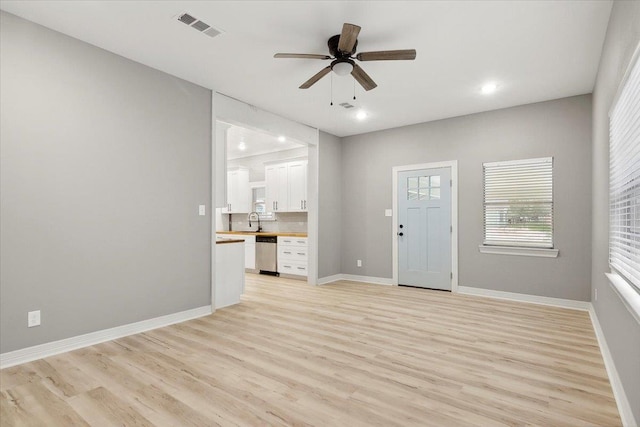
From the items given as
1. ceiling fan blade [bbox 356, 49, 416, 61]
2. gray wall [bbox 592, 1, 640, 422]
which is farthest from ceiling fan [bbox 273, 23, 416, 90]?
gray wall [bbox 592, 1, 640, 422]

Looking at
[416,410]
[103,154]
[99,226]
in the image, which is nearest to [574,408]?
[416,410]

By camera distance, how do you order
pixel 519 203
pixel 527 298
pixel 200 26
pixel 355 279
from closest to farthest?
pixel 200 26 → pixel 527 298 → pixel 519 203 → pixel 355 279

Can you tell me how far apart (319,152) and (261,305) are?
3.01 metres

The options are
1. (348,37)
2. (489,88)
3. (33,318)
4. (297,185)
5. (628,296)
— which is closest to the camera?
(628,296)

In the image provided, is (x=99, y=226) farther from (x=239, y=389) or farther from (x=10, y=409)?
(x=239, y=389)

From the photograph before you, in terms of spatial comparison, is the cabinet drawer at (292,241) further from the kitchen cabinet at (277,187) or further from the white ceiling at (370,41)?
the white ceiling at (370,41)

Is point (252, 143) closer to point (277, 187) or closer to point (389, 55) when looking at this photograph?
point (277, 187)

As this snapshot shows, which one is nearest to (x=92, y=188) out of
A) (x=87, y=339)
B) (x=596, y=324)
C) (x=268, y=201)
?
(x=87, y=339)

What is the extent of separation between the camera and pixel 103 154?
3.36 metres

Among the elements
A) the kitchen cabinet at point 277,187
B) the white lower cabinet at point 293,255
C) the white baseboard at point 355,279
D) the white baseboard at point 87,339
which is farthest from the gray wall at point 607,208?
the kitchen cabinet at point 277,187

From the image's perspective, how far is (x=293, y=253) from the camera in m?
6.95

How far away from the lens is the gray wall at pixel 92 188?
282cm

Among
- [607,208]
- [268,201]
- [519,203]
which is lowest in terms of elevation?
[607,208]

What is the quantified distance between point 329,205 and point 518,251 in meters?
3.22
